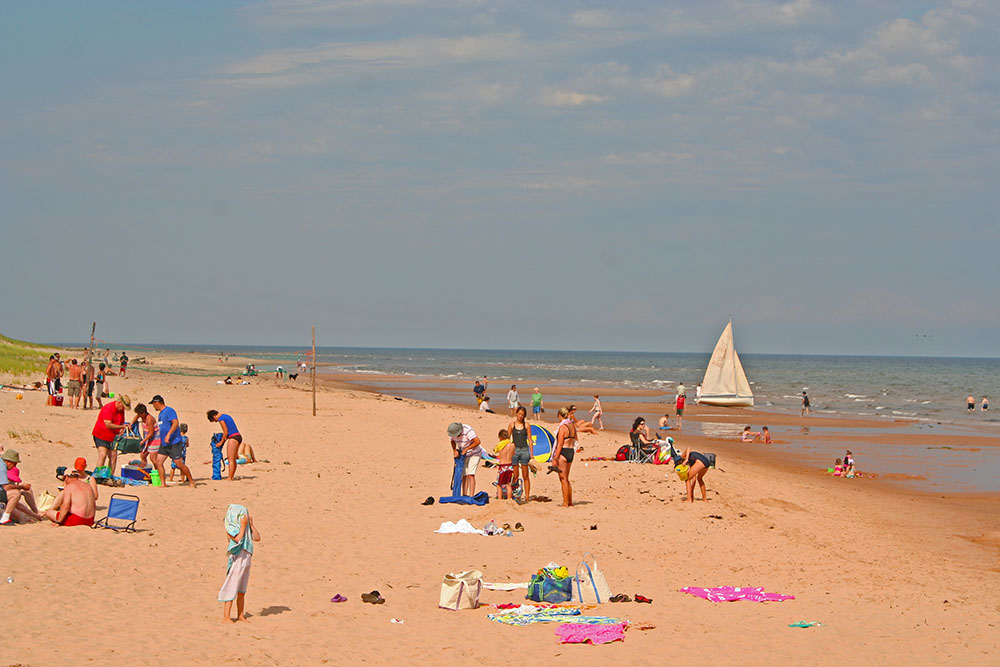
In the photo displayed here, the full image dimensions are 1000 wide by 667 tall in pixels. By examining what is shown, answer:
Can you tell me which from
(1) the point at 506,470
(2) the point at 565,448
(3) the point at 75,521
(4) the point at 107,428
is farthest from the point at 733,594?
(4) the point at 107,428

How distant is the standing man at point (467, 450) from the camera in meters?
15.8

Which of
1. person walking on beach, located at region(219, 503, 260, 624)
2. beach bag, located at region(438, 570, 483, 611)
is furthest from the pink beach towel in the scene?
person walking on beach, located at region(219, 503, 260, 624)

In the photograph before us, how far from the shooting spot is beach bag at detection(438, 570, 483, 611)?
984 centimetres

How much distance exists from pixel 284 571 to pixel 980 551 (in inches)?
434

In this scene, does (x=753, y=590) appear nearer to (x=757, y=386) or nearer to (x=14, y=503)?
(x=14, y=503)

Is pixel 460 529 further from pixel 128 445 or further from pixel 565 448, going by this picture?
pixel 128 445

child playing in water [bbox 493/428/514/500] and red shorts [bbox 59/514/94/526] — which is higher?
child playing in water [bbox 493/428/514/500]

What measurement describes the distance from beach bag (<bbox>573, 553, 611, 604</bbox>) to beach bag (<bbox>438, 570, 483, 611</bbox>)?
122 centimetres

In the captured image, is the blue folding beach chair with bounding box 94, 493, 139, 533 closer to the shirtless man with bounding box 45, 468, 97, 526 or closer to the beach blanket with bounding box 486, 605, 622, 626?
the shirtless man with bounding box 45, 468, 97, 526

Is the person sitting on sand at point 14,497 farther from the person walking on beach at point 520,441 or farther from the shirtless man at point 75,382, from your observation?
the shirtless man at point 75,382

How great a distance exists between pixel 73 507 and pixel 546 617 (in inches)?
270

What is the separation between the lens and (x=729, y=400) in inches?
1785

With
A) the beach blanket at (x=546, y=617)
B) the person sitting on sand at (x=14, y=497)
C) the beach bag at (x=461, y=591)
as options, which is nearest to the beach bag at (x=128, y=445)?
the person sitting on sand at (x=14, y=497)

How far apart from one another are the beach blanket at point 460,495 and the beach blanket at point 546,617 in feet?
19.5
